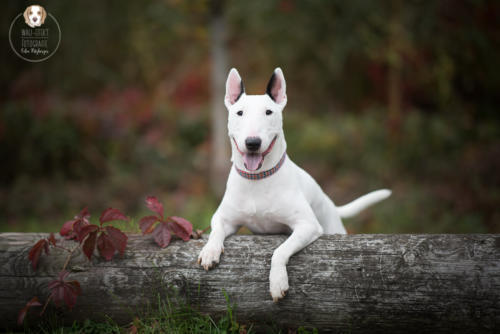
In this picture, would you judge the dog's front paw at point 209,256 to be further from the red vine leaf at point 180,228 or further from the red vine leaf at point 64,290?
the red vine leaf at point 64,290

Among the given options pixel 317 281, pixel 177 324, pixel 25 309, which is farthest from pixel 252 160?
pixel 25 309

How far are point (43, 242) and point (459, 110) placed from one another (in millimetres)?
10824

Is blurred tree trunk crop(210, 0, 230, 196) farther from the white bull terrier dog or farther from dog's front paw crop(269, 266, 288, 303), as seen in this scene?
dog's front paw crop(269, 266, 288, 303)

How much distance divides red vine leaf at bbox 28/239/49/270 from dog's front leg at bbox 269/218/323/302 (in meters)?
1.68

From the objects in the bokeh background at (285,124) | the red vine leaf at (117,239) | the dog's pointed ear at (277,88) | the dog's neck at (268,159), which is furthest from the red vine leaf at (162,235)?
the bokeh background at (285,124)

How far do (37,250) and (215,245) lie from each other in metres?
1.31

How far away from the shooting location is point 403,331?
8.45 feet

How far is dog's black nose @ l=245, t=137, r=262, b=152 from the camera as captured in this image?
260 cm

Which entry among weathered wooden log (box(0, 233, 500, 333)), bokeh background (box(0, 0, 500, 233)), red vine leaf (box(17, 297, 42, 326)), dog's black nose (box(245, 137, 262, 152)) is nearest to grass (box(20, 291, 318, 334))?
weathered wooden log (box(0, 233, 500, 333))

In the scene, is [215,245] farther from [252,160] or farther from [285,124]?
[285,124]

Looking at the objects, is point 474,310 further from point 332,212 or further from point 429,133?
point 429,133

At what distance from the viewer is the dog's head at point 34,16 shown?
6615mm

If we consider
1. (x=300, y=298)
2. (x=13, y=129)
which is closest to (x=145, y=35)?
(x=13, y=129)

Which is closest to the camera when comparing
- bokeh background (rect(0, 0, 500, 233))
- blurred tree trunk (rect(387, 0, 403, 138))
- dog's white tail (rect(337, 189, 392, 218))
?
dog's white tail (rect(337, 189, 392, 218))
